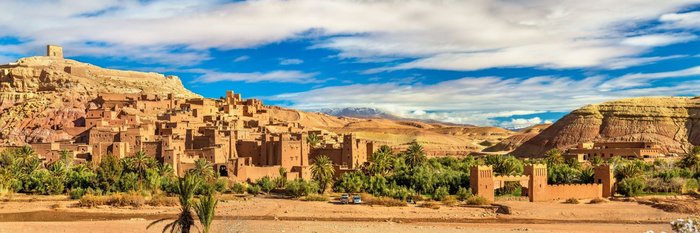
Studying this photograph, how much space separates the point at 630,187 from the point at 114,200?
29584 millimetres

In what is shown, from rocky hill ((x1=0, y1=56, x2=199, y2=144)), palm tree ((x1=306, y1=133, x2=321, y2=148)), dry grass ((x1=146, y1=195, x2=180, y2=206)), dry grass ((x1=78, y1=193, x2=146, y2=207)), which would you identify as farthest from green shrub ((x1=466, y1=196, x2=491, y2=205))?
rocky hill ((x1=0, y1=56, x2=199, y2=144))

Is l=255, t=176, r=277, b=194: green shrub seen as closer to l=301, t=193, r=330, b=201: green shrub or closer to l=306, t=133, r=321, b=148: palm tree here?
l=301, t=193, r=330, b=201: green shrub

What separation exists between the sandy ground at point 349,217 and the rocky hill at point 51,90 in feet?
61.5

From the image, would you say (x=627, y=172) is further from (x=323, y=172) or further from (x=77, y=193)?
(x=77, y=193)

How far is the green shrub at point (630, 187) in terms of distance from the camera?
40562 millimetres

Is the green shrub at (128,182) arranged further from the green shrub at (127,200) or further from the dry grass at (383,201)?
the dry grass at (383,201)

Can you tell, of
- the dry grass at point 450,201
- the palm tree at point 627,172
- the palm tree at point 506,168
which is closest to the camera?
the dry grass at point 450,201

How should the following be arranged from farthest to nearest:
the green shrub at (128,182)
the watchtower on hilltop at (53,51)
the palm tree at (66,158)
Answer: the watchtower on hilltop at (53,51), the palm tree at (66,158), the green shrub at (128,182)

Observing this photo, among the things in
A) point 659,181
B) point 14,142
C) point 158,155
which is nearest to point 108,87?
point 14,142

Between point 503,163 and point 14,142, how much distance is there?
36.2 m

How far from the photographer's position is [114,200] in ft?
125

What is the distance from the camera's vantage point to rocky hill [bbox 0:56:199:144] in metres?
56.4

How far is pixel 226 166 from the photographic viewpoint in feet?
140

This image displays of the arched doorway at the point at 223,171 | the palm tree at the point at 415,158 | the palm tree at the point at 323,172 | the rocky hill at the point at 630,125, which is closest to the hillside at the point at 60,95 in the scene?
the rocky hill at the point at 630,125
